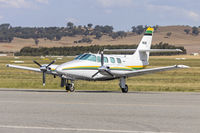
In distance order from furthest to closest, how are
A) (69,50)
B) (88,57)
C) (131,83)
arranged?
(69,50) < (131,83) < (88,57)

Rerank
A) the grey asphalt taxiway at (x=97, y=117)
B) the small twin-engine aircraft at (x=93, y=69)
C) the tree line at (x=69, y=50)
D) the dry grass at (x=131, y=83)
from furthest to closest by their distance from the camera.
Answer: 1. the tree line at (x=69, y=50)
2. the dry grass at (x=131, y=83)
3. the small twin-engine aircraft at (x=93, y=69)
4. the grey asphalt taxiway at (x=97, y=117)

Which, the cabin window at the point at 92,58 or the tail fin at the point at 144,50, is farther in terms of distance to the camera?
the tail fin at the point at 144,50

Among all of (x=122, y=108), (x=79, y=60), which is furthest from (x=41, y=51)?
(x=122, y=108)

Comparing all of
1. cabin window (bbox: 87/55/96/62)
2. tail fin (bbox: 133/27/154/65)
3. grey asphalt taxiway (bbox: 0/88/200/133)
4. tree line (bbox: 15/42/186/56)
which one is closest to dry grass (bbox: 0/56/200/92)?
tail fin (bbox: 133/27/154/65)

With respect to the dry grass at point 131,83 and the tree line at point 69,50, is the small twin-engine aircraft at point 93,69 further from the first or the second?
the tree line at point 69,50

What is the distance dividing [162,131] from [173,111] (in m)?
4.44

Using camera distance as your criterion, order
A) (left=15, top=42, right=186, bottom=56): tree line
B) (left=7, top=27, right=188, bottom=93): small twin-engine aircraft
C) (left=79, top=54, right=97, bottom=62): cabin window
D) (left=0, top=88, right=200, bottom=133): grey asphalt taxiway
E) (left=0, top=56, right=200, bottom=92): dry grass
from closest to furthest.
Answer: (left=0, top=88, right=200, bottom=133): grey asphalt taxiway < (left=7, top=27, right=188, bottom=93): small twin-engine aircraft < (left=79, top=54, right=97, bottom=62): cabin window < (left=0, top=56, right=200, bottom=92): dry grass < (left=15, top=42, right=186, bottom=56): tree line

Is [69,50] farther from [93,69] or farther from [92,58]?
[93,69]

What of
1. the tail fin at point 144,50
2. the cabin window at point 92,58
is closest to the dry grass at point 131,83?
the tail fin at point 144,50

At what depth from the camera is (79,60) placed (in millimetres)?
27391

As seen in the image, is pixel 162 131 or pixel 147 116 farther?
pixel 147 116

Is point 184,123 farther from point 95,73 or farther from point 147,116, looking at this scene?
point 95,73

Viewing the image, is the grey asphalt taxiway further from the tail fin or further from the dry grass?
the dry grass

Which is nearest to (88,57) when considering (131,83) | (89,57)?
(89,57)
